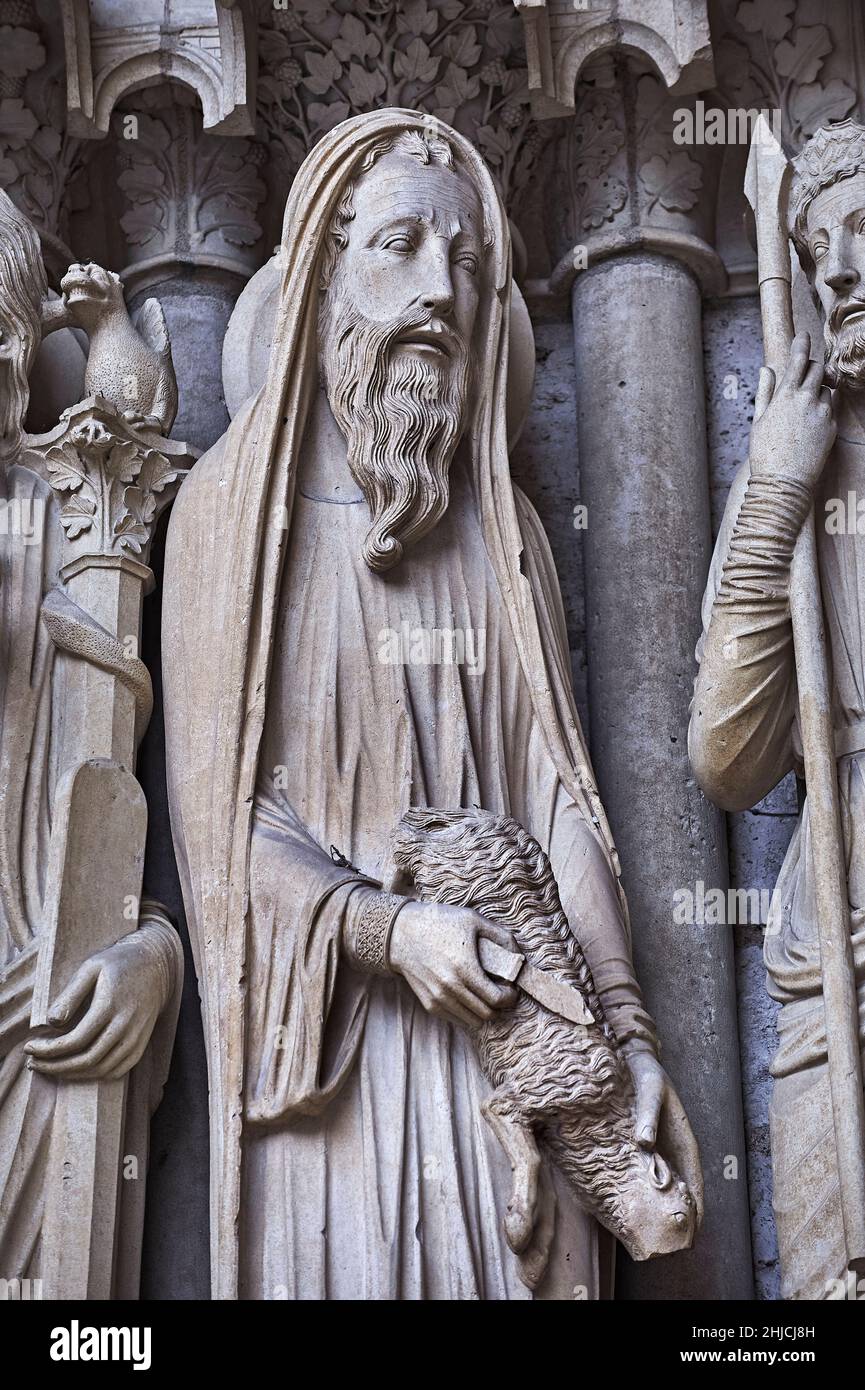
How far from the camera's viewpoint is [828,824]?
4.60m

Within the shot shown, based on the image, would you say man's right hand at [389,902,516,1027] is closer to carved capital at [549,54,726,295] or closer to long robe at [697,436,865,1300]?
long robe at [697,436,865,1300]

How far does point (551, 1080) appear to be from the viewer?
4.35 m

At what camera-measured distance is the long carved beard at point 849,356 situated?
495 centimetres

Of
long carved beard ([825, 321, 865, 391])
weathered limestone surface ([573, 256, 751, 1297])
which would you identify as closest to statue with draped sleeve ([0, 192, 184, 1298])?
weathered limestone surface ([573, 256, 751, 1297])

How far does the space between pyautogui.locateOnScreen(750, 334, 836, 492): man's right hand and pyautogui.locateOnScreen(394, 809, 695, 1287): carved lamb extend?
89cm

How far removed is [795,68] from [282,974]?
2379 mm

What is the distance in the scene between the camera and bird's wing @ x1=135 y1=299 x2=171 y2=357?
5242 mm

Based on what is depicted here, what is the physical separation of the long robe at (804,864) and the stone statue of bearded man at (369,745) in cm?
29

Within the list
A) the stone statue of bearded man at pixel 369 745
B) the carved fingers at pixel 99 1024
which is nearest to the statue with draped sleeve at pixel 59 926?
the carved fingers at pixel 99 1024

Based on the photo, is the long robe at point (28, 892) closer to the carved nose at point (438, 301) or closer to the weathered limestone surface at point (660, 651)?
the carved nose at point (438, 301)
